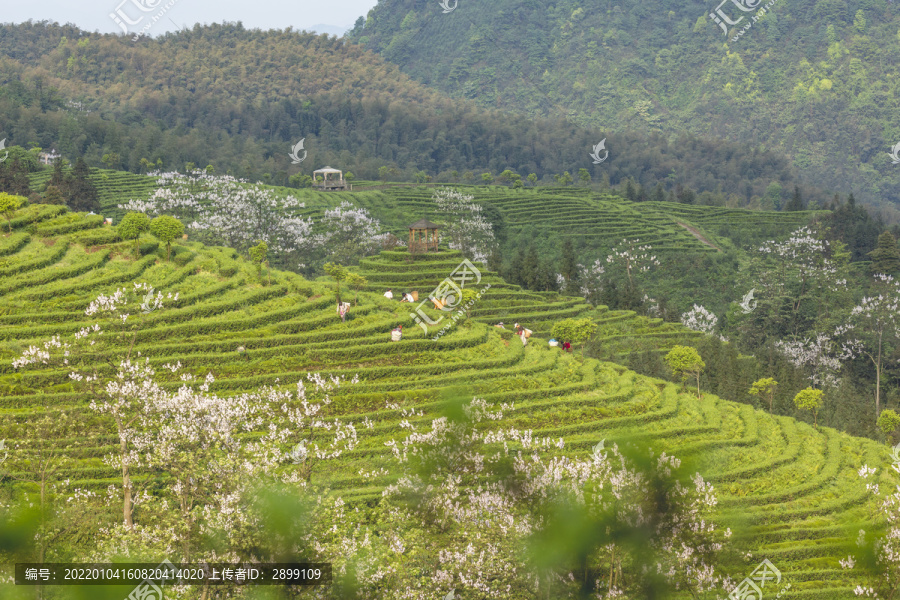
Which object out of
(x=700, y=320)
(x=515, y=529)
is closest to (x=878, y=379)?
(x=700, y=320)

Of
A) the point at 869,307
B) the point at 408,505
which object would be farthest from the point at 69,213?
the point at 869,307

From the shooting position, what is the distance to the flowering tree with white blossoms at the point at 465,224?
3514 inches

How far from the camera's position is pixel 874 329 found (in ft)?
240

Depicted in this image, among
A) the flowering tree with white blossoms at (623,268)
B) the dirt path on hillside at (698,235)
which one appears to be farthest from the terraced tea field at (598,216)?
the flowering tree with white blossoms at (623,268)

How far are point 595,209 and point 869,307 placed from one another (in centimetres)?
4025

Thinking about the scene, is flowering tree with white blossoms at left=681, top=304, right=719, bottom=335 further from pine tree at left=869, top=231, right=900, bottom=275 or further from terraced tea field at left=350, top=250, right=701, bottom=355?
pine tree at left=869, top=231, right=900, bottom=275

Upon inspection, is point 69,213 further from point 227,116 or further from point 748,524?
point 227,116

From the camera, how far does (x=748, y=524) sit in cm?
2862

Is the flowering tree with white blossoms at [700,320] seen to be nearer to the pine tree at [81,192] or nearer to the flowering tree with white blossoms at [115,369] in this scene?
the flowering tree with white blossoms at [115,369]

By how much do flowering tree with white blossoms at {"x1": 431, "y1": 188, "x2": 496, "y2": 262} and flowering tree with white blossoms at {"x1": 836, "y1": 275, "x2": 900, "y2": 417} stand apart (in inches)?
1340

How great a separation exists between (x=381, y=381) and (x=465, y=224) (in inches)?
2355

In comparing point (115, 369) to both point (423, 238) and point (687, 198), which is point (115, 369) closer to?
point (423, 238)

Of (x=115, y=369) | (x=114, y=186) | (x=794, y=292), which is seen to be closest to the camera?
(x=115, y=369)

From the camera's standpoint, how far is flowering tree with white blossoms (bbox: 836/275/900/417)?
70.5 m
